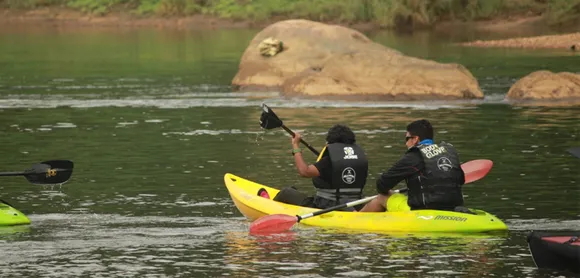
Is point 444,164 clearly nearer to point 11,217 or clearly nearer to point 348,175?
point 348,175

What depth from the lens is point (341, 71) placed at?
43.8 metres

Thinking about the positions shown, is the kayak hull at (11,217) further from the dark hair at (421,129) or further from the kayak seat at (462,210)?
the kayak seat at (462,210)

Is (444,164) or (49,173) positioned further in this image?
(49,173)

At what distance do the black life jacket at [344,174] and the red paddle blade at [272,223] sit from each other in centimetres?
85

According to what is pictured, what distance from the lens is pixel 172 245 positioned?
62.5ft

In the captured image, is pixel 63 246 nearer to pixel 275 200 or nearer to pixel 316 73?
pixel 275 200

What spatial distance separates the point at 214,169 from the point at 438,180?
8.95m

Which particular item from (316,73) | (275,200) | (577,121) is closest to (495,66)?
(316,73)

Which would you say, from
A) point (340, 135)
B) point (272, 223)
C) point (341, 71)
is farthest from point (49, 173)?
point (341, 71)

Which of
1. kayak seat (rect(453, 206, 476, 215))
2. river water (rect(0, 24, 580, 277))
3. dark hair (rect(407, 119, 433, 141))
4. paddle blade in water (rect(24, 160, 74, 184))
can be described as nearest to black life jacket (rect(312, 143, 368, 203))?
river water (rect(0, 24, 580, 277))

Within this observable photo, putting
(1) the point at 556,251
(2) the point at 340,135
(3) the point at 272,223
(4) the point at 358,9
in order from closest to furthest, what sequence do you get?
(1) the point at 556,251, (3) the point at 272,223, (2) the point at 340,135, (4) the point at 358,9

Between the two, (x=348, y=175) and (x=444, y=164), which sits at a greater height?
(x=444, y=164)

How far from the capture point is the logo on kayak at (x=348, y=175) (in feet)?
67.0

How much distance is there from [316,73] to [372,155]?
15.8m
